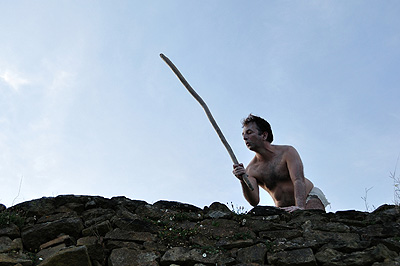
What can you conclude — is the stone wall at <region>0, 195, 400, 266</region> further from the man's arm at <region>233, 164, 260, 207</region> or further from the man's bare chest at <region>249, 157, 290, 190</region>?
the man's bare chest at <region>249, 157, 290, 190</region>

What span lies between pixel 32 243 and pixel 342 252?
2.49 meters

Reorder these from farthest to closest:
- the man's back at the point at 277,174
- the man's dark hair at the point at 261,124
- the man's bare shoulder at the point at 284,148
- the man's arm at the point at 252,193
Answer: the man's dark hair at the point at 261,124, the man's bare shoulder at the point at 284,148, the man's back at the point at 277,174, the man's arm at the point at 252,193

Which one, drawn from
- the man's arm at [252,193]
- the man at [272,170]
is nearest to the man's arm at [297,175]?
the man at [272,170]

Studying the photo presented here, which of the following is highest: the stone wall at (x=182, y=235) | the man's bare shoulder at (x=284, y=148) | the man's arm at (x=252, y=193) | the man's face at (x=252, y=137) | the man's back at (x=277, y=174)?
the man's face at (x=252, y=137)

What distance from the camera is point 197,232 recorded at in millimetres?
4090

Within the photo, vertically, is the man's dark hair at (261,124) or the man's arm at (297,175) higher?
the man's dark hair at (261,124)

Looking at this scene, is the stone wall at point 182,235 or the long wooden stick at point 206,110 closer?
the stone wall at point 182,235

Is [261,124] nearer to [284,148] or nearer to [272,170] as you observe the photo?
[284,148]

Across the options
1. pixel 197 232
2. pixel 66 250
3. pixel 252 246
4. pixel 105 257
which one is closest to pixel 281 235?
pixel 252 246

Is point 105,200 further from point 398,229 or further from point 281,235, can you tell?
point 398,229

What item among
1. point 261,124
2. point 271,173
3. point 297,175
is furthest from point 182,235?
point 261,124

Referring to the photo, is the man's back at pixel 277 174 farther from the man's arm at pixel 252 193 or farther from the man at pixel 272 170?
the man's arm at pixel 252 193

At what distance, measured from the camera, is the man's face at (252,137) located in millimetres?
5902

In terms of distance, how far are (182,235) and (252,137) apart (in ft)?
7.23
